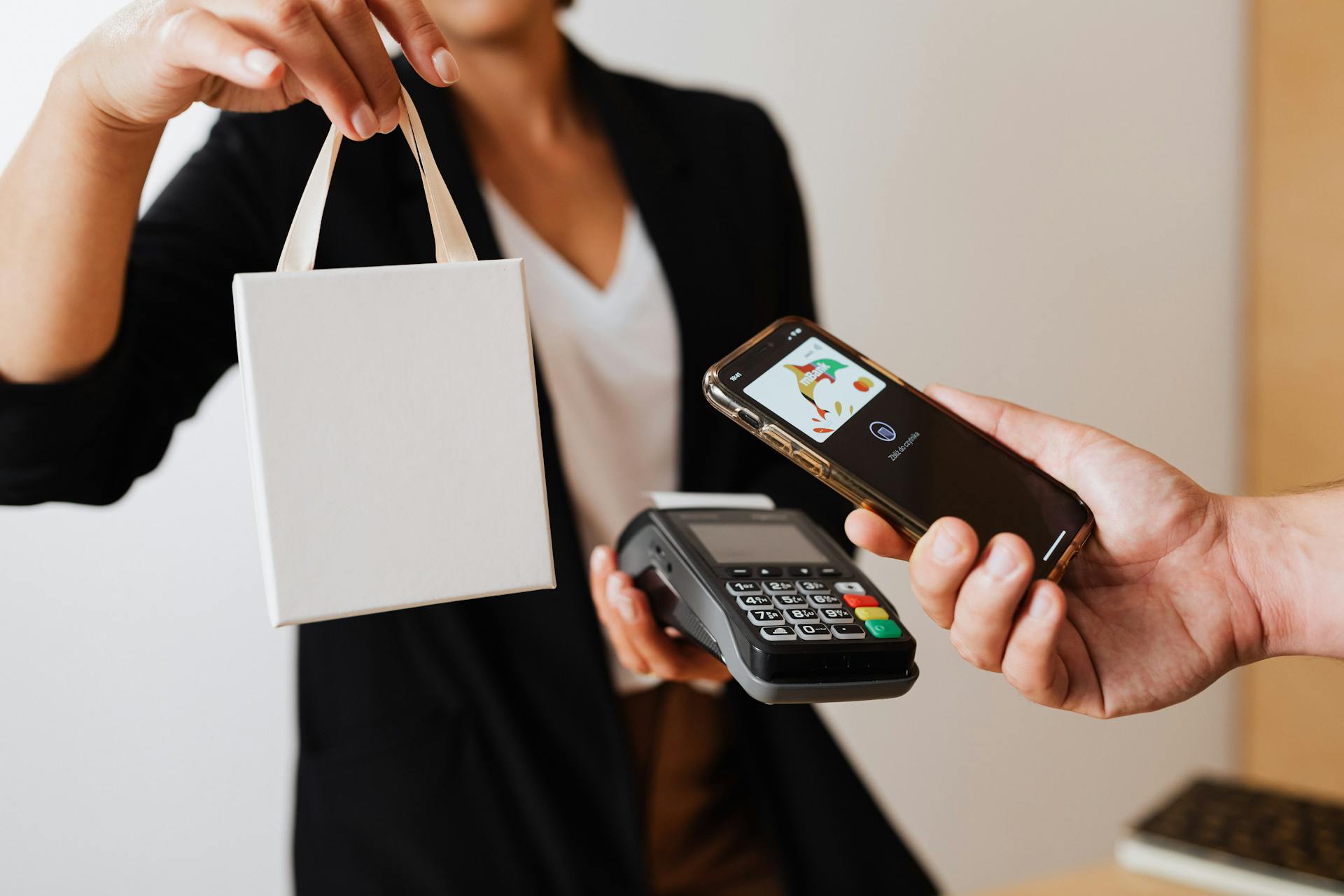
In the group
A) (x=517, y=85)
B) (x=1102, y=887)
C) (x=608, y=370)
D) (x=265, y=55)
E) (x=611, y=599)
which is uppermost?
(x=517, y=85)

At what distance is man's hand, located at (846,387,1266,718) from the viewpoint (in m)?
0.45

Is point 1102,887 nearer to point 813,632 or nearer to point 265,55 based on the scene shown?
point 813,632

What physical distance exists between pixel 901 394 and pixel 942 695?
3.39 feet

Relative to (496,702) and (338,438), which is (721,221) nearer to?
(496,702)

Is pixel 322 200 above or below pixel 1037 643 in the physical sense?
above

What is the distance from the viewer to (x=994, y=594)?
39 cm

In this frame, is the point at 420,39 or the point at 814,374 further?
the point at 814,374

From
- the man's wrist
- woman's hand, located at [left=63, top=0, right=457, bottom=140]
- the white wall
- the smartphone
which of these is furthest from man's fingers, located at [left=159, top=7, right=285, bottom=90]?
the white wall

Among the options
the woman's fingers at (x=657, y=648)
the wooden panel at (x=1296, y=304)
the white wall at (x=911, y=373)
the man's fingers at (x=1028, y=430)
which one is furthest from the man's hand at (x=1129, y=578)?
the wooden panel at (x=1296, y=304)

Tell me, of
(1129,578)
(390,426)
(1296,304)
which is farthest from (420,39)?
(1296,304)

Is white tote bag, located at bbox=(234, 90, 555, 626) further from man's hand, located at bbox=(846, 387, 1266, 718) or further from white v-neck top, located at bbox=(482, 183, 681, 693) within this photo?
white v-neck top, located at bbox=(482, 183, 681, 693)

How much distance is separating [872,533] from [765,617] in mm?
59

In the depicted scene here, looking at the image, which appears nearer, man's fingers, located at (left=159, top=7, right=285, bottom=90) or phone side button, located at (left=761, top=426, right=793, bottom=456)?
man's fingers, located at (left=159, top=7, right=285, bottom=90)

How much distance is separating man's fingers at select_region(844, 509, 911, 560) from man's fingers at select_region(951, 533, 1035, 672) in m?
0.04
